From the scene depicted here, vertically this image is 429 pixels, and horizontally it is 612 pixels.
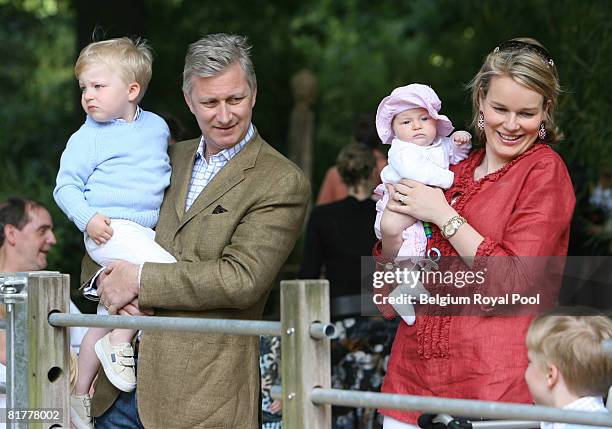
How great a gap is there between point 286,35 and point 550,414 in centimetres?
1145

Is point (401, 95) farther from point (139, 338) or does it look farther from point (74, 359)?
point (74, 359)

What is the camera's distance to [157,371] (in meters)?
3.35

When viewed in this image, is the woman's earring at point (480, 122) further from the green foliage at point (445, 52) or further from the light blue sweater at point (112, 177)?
the light blue sweater at point (112, 177)

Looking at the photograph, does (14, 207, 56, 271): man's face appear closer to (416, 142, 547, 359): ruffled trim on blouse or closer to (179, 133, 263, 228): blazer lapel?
(179, 133, 263, 228): blazer lapel

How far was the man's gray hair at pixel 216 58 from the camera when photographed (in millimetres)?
3350

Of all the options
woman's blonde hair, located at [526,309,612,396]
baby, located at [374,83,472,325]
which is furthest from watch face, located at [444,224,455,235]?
woman's blonde hair, located at [526,309,612,396]

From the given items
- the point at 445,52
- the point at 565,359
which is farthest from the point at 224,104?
the point at 445,52

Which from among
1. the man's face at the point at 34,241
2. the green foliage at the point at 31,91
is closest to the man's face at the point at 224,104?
the man's face at the point at 34,241

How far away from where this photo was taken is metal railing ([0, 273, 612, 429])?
238 cm

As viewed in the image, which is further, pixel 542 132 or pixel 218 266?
pixel 218 266

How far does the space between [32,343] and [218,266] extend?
660 millimetres

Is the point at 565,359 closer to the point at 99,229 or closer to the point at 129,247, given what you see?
the point at 129,247

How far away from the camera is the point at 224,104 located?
11.0ft

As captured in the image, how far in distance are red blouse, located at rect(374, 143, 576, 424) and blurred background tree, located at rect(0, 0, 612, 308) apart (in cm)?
105
